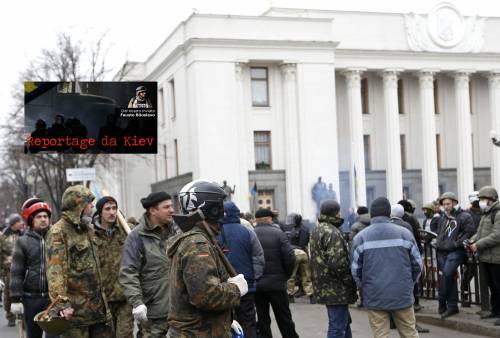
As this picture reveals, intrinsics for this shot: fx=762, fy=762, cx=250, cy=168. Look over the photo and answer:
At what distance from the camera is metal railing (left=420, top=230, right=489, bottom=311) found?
11234 mm

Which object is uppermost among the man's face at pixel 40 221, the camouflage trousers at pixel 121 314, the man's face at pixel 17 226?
the man's face at pixel 40 221

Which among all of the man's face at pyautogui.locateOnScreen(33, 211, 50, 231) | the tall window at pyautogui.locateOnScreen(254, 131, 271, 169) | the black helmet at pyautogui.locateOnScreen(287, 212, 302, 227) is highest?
the tall window at pyautogui.locateOnScreen(254, 131, 271, 169)

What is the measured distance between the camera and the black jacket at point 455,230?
11.2 meters

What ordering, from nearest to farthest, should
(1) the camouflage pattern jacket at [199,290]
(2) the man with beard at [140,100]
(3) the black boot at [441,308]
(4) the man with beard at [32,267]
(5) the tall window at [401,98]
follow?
(1) the camouflage pattern jacket at [199,290] < (4) the man with beard at [32,267] < (2) the man with beard at [140,100] < (3) the black boot at [441,308] < (5) the tall window at [401,98]

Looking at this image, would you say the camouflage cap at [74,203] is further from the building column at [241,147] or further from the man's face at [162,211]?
the building column at [241,147]

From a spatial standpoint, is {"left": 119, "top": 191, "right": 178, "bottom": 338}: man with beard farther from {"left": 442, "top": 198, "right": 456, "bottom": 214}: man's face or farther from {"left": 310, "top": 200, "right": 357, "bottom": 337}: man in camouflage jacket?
{"left": 442, "top": 198, "right": 456, "bottom": 214}: man's face

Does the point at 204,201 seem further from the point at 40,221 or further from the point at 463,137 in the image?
the point at 463,137

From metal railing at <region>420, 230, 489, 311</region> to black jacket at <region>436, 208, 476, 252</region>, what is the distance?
0.44 m

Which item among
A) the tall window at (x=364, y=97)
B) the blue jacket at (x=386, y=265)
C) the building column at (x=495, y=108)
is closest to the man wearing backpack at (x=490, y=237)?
the blue jacket at (x=386, y=265)

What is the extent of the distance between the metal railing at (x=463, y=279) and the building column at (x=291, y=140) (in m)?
28.9

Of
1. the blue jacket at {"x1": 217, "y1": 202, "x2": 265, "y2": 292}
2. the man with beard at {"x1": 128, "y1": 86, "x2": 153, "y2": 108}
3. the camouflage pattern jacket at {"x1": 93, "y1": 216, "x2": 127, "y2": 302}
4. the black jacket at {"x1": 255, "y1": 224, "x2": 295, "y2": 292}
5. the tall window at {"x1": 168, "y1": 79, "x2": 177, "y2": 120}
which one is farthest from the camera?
the tall window at {"x1": 168, "y1": 79, "x2": 177, "y2": 120}

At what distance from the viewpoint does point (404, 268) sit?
7742 mm

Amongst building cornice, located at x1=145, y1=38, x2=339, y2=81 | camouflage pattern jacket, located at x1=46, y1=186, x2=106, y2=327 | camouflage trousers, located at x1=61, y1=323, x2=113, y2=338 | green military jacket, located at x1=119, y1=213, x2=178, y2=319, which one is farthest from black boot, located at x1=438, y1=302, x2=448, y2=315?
building cornice, located at x1=145, y1=38, x2=339, y2=81

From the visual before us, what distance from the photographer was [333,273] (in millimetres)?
8734
